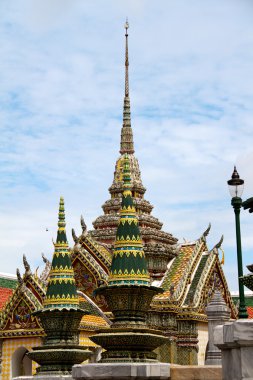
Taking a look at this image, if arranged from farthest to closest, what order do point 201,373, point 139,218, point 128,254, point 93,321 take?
point 139,218, point 93,321, point 128,254, point 201,373

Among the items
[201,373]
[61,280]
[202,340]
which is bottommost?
[201,373]

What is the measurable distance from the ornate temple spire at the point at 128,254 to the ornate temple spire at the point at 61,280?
2.78 metres

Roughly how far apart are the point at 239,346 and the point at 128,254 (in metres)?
5.67

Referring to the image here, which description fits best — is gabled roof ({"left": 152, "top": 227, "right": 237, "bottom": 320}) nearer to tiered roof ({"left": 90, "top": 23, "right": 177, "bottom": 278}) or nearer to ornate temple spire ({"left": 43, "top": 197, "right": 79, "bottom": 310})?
tiered roof ({"left": 90, "top": 23, "right": 177, "bottom": 278})

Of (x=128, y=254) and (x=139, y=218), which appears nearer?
(x=128, y=254)

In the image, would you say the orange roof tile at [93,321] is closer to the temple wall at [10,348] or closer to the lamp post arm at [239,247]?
the temple wall at [10,348]

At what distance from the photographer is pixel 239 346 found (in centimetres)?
812

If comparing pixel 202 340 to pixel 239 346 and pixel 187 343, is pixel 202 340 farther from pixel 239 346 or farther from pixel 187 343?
pixel 239 346

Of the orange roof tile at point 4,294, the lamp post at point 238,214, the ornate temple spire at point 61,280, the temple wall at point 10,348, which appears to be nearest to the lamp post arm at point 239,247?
the lamp post at point 238,214

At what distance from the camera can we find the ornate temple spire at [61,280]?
52.6ft

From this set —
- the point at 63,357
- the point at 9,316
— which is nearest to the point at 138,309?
the point at 63,357

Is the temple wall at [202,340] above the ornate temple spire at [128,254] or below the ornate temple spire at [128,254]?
below

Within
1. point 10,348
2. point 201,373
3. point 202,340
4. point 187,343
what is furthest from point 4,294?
point 201,373

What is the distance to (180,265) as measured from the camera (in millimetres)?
27484
